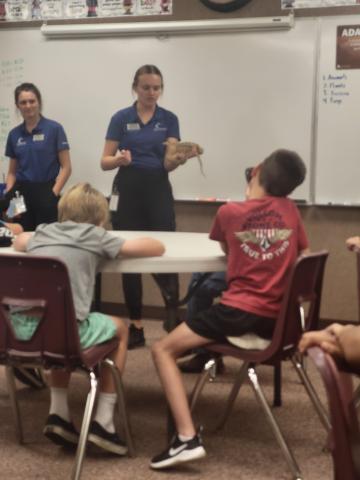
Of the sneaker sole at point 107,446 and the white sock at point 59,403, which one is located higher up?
the white sock at point 59,403

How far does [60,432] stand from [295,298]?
3.22 ft

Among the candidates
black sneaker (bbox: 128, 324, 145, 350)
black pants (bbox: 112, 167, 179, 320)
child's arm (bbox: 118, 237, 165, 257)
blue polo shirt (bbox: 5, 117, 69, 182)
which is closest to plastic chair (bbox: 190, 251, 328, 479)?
child's arm (bbox: 118, 237, 165, 257)

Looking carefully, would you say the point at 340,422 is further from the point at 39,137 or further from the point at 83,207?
the point at 39,137

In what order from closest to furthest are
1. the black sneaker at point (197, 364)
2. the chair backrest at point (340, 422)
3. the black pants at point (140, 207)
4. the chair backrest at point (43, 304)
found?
the chair backrest at point (340, 422) < the chair backrest at point (43, 304) < the black sneaker at point (197, 364) < the black pants at point (140, 207)

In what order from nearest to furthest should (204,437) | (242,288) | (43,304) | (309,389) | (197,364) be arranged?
1. (43,304)
2. (242,288)
3. (309,389)
4. (204,437)
5. (197,364)

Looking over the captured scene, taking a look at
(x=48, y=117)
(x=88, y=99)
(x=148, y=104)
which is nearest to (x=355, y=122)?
(x=148, y=104)

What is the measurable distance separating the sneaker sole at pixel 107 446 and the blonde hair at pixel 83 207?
769mm

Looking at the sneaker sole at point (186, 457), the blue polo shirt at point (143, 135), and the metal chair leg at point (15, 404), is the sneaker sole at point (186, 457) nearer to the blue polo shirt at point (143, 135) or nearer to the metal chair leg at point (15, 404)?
the metal chair leg at point (15, 404)

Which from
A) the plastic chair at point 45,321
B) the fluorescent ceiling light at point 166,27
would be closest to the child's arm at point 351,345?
the plastic chair at point 45,321

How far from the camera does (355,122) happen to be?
168 inches

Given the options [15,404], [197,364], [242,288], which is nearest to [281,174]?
[242,288]

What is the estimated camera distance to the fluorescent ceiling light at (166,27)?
4.34m

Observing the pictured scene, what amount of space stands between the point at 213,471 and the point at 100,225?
3.18ft

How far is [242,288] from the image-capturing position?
2.42 metres
